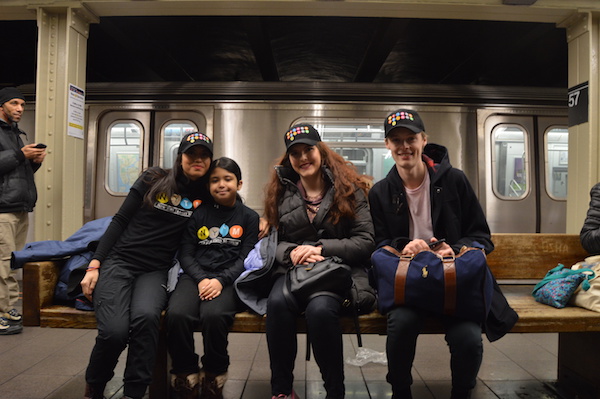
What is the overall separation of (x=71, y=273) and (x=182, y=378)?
900 mm

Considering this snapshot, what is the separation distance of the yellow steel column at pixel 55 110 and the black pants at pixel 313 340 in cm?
285

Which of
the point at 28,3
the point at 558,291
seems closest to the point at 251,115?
the point at 28,3

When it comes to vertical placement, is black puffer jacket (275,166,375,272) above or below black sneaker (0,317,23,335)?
above

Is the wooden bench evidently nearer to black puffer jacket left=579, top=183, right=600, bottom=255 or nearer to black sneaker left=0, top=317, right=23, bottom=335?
black puffer jacket left=579, top=183, right=600, bottom=255

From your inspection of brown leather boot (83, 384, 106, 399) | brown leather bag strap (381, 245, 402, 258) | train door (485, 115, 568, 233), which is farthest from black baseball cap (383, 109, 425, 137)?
train door (485, 115, 568, 233)

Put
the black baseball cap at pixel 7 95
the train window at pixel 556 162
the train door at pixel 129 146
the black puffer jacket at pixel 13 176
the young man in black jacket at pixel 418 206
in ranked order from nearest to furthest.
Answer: the young man in black jacket at pixel 418 206, the black puffer jacket at pixel 13 176, the black baseball cap at pixel 7 95, the train door at pixel 129 146, the train window at pixel 556 162

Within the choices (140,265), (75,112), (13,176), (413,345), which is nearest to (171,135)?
(75,112)

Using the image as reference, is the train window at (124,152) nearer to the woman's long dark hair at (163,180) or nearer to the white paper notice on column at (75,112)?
the white paper notice on column at (75,112)

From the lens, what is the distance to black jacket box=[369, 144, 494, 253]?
2525mm

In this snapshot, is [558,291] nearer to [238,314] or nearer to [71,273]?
[238,314]

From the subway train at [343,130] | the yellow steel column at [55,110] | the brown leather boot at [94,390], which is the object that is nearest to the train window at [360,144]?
the subway train at [343,130]

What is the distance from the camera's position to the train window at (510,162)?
6.08 meters

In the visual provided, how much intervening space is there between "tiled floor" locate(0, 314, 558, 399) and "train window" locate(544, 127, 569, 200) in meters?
2.61

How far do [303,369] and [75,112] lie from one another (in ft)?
10.3
